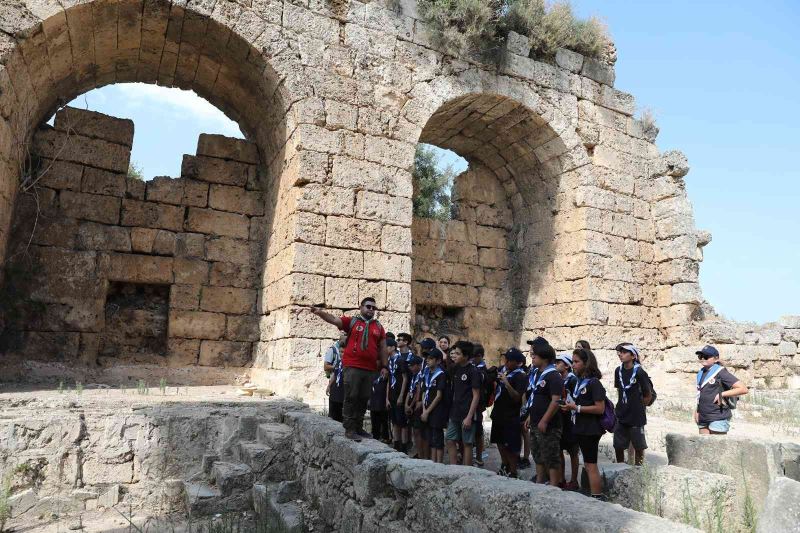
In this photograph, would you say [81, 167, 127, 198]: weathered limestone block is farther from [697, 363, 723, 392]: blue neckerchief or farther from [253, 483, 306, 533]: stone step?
[697, 363, 723, 392]: blue neckerchief

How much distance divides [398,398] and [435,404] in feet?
2.89

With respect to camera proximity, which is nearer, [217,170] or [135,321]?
[135,321]

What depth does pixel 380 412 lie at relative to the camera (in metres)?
6.50

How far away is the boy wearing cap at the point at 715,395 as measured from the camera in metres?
5.62

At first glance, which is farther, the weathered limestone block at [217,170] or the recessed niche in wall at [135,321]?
the weathered limestone block at [217,170]

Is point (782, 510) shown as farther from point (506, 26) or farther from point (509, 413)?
point (506, 26)

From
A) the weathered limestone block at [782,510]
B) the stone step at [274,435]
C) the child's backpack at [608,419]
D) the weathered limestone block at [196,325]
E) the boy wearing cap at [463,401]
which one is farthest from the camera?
the weathered limestone block at [196,325]

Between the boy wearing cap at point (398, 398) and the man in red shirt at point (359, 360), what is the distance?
104 centimetres

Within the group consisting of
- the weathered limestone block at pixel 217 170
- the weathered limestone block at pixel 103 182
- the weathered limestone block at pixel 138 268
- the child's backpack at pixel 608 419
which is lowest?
the child's backpack at pixel 608 419

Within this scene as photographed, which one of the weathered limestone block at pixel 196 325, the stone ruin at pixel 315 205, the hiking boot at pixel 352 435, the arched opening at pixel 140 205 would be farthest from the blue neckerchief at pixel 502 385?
the weathered limestone block at pixel 196 325

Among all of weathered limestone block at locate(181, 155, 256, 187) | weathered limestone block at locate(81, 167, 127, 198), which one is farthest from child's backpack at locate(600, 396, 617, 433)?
weathered limestone block at locate(81, 167, 127, 198)

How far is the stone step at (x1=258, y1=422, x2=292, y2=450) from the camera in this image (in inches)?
216

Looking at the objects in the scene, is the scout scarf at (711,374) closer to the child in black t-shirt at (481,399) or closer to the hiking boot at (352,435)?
the child in black t-shirt at (481,399)

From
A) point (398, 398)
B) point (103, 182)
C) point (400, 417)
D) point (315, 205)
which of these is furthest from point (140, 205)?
point (400, 417)
